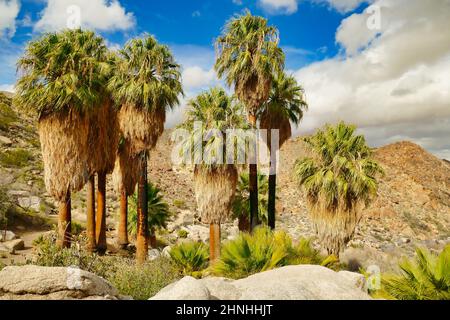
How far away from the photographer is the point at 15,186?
113 feet

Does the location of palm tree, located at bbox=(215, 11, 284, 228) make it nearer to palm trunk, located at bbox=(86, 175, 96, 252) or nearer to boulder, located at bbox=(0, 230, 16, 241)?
palm trunk, located at bbox=(86, 175, 96, 252)

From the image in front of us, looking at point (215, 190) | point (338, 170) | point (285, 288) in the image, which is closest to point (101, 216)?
point (215, 190)

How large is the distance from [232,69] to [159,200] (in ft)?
39.3

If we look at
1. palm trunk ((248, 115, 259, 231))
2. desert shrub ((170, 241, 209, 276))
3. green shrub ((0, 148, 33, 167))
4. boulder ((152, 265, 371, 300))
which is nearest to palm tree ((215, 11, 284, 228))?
palm trunk ((248, 115, 259, 231))

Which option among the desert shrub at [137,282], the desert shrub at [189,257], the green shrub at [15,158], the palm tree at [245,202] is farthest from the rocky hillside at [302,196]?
the desert shrub at [137,282]

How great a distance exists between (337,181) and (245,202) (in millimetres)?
6980

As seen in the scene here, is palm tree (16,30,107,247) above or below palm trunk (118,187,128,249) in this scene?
above

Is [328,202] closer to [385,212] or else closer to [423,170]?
[385,212]

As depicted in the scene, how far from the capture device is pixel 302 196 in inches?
1654

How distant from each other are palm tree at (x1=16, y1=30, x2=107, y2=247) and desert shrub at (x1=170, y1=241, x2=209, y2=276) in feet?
15.2

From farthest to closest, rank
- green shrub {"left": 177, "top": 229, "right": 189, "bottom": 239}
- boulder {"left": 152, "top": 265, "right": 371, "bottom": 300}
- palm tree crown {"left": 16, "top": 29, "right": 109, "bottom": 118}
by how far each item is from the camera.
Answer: green shrub {"left": 177, "top": 229, "right": 189, "bottom": 239} < palm tree crown {"left": 16, "top": 29, "right": 109, "bottom": 118} < boulder {"left": 152, "top": 265, "right": 371, "bottom": 300}

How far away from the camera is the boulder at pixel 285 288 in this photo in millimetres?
5598

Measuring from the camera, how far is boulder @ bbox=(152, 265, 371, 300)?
5.60m
